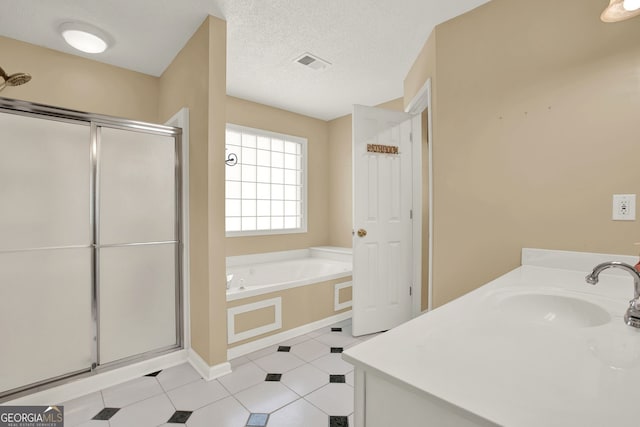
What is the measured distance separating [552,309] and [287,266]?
3.11m

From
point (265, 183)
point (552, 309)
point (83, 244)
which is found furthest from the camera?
point (265, 183)

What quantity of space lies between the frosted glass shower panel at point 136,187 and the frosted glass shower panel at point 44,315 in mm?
292

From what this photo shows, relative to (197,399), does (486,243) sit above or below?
above

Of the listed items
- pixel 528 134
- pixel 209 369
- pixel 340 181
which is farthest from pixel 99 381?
pixel 340 181

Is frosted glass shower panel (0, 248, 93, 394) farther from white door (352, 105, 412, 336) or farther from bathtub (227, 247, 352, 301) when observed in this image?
white door (352, 105, 412, 336)

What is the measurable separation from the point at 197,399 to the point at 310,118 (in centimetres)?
381

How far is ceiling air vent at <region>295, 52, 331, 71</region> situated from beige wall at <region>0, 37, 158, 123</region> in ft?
5.39

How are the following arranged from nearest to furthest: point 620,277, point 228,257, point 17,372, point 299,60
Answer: point 620,277, point 17,372, point 299,60, point 228,257

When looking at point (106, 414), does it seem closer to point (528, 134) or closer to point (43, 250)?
point (43, 250)

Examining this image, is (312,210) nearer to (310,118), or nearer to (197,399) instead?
(310,118)

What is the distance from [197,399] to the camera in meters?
1.88

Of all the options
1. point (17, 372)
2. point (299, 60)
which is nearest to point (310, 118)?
point (299, 60)

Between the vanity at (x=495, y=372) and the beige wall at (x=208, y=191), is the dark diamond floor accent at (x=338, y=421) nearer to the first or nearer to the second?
the beige wall at (x=208, y=191)

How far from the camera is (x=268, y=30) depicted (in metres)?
2.33
